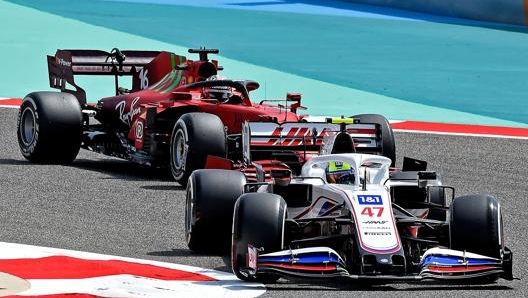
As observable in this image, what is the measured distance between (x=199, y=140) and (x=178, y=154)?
738 mm

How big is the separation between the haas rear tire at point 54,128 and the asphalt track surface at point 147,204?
178 millimetres

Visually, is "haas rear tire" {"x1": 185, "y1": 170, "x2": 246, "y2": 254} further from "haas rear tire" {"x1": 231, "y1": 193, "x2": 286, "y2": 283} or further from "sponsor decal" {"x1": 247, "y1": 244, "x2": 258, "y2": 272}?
"sponsor decal" {"x1": 247, "y1": 244, "x2": 258, "y2": 272}

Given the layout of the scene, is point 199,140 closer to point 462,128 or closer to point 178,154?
point 178,154

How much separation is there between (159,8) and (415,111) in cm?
1157

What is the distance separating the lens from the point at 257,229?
33.4 feet

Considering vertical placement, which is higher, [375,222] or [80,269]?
[375,222]

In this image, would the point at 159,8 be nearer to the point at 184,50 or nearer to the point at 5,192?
the point at 184,50

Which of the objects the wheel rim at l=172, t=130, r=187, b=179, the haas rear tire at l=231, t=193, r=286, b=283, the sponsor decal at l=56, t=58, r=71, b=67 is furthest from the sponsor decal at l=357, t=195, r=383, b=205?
the sponsor decal at l=56, t=58, r=71, b=67

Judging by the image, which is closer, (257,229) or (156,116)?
(257,229)

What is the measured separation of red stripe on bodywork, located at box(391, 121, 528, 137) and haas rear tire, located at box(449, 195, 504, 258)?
32.4ft

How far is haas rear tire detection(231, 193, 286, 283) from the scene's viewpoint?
10.2m

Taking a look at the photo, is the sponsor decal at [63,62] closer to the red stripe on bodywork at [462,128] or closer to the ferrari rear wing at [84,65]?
the ferrari rear wing at [84,65]

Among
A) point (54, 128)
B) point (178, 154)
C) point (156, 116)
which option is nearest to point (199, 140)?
point (178, 154)

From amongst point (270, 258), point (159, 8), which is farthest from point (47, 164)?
point (159, 8)
